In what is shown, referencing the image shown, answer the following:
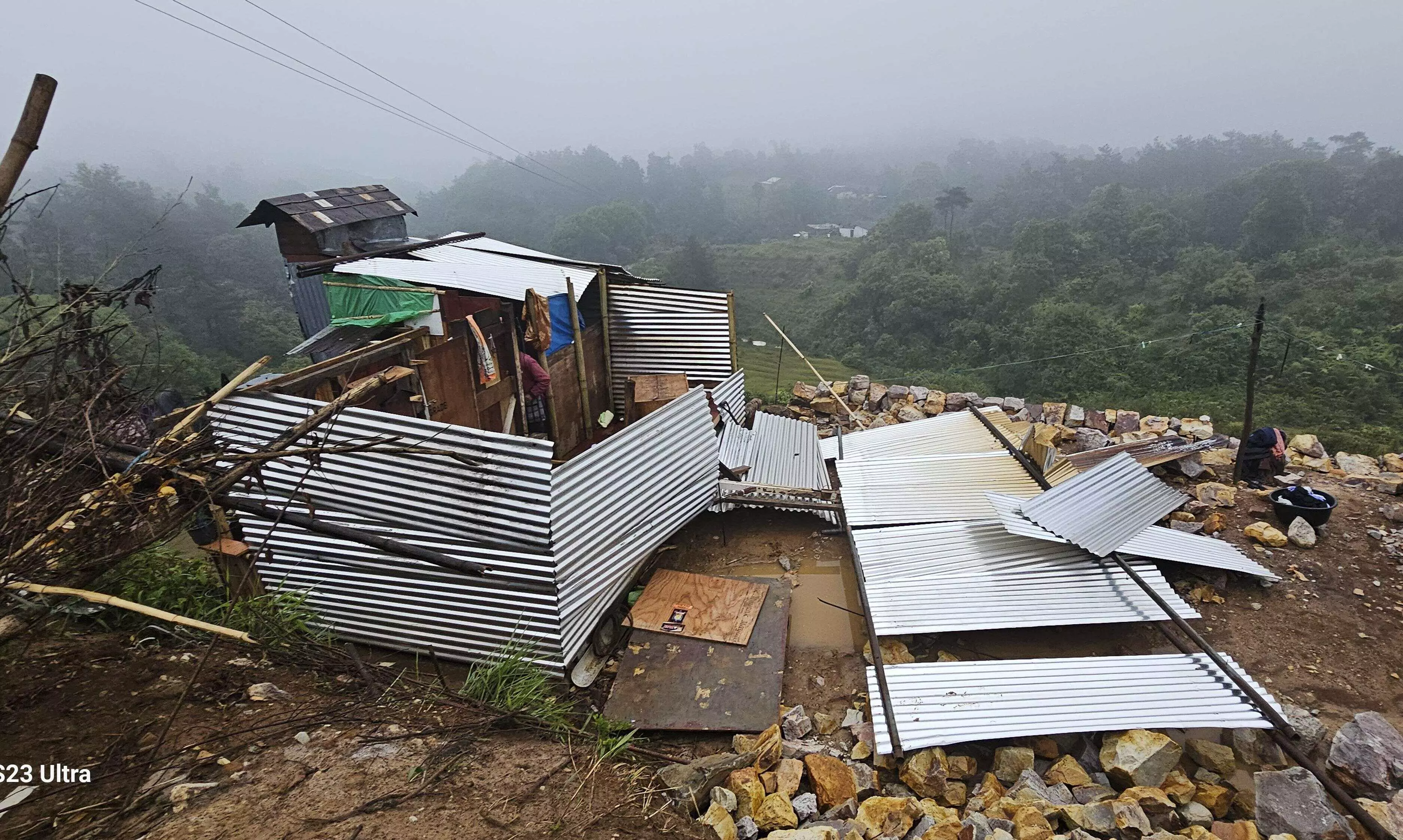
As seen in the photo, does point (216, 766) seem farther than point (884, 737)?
No

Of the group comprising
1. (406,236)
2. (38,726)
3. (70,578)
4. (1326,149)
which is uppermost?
(1326,149)

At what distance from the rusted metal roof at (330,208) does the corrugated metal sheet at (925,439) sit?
9569mm

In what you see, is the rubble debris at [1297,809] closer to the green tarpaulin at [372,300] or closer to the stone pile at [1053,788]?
the stone pile at [1053,788]

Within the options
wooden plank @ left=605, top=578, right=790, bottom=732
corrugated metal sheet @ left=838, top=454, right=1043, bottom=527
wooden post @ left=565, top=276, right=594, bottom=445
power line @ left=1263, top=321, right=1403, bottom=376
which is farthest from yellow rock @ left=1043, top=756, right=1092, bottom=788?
power line @ left=1263, top=321, right=1403, bottom=376

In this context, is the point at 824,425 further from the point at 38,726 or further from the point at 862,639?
the point at 38,726

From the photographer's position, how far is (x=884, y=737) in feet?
14.4

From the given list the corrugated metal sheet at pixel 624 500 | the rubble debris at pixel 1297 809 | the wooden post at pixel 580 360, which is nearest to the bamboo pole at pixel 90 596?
the corrugated metal sheet at pixel 624 500

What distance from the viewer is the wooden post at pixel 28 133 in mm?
2090

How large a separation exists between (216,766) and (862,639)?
15.6ft

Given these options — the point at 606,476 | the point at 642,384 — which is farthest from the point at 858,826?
the point at 642,384

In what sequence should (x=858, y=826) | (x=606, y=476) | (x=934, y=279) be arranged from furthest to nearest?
(x=934, y=279), (x=606, y=476), (x=858, y=826)

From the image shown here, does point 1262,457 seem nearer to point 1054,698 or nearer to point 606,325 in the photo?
point 1054,698

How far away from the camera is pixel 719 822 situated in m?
3.55

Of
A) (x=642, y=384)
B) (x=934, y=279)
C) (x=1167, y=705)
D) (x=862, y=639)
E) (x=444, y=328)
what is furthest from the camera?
(x=934, y=279)
